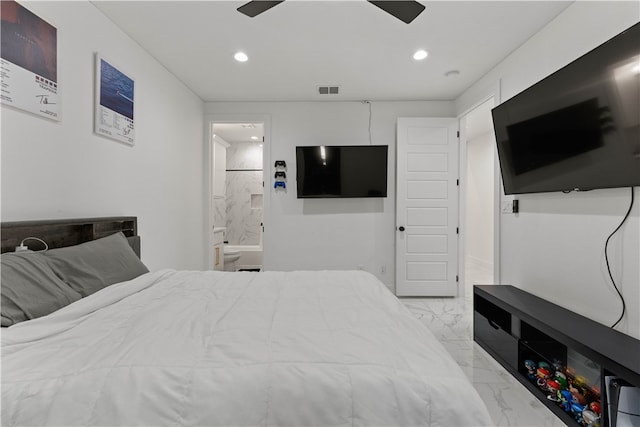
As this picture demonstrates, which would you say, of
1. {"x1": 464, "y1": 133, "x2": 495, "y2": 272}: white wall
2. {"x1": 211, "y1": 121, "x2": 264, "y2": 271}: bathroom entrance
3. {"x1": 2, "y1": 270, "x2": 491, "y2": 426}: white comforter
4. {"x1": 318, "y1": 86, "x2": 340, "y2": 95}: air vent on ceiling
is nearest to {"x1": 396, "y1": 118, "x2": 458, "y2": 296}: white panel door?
{"x1": 318, "y1": 86, "x2": 340, "y2": 95}: air vent on ceiling

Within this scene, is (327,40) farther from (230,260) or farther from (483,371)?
(230,260)

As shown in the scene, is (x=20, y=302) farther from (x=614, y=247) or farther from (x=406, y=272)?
(x=406, y=272)

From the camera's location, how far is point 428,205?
12.3 feet

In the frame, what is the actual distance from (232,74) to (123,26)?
102cm

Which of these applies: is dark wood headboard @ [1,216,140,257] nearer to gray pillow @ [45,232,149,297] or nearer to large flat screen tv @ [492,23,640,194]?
gray pillow @ [45,232,149,297]

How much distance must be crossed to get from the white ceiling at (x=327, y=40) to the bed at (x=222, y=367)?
1992 millimetres

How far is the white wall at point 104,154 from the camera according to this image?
164cm

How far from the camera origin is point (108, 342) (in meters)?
1.04

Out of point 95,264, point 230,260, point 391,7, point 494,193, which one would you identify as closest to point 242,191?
point 230,260

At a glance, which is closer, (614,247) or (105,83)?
(614,247)

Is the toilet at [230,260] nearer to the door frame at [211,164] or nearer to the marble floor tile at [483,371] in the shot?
the door frame at [211,164]

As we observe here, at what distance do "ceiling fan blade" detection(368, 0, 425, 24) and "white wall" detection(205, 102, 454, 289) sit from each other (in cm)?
224

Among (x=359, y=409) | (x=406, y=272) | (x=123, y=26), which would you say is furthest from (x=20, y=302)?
(x=406, y=272)

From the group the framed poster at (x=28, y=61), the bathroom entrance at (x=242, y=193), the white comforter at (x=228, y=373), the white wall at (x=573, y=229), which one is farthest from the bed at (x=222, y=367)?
the bathroom entrance at (x=242, y=193)
